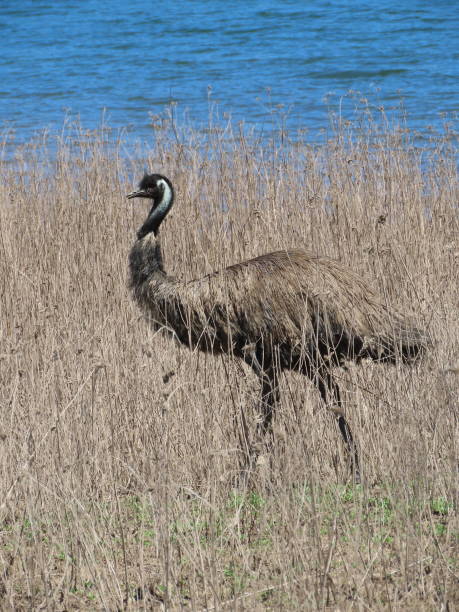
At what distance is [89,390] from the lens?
4.72 meters

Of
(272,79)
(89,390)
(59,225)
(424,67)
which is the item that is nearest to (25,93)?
(272,79)

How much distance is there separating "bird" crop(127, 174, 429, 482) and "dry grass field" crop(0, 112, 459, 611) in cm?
10

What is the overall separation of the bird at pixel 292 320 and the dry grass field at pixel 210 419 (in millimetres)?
104

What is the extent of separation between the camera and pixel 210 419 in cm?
431

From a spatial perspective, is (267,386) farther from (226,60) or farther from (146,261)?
(226,60)

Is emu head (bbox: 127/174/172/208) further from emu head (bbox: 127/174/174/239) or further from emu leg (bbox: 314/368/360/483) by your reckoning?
emu leg (bbox: 314/368/360/483)

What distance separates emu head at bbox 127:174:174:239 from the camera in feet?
16.6

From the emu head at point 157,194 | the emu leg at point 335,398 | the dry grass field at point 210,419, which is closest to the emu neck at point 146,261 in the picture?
the emu head at point 157,194

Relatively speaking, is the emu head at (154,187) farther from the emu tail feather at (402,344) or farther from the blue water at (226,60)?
the blue water at (226,60)

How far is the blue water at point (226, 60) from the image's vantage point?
54.7 feet

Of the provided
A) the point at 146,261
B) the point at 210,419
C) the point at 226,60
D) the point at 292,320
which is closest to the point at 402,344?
the point at 292,320

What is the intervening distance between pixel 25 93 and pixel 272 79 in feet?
15.0

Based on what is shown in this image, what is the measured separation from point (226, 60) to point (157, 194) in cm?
1713

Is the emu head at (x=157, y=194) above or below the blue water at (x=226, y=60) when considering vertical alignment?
above
